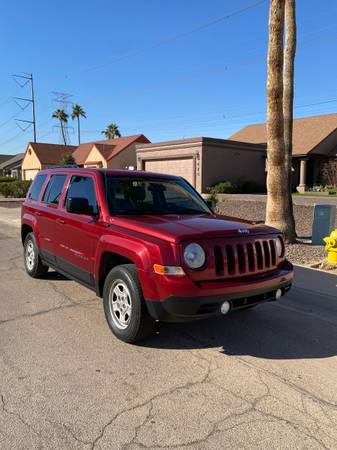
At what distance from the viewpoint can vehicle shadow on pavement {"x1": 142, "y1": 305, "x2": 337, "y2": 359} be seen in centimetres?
429

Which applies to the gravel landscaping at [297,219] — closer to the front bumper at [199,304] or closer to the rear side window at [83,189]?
the front bumper at [199,304]

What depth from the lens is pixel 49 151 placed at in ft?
175

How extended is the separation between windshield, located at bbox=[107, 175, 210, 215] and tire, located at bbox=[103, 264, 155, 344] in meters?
0.83

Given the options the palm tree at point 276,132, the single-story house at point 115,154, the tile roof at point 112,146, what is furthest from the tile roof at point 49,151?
the palm tree at point 276,132

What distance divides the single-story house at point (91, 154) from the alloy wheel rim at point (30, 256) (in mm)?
35820

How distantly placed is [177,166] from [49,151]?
99.1 ft

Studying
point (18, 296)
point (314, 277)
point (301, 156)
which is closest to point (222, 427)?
point (18, 296)

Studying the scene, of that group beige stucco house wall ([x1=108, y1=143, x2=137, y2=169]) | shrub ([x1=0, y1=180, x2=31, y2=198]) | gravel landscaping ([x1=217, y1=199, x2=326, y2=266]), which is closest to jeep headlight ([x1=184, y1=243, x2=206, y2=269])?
gravel landscaping ([x1=217, y1=199, x2=326, y2=266])

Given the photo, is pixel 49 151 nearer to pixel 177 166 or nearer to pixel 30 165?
pixel 30 165

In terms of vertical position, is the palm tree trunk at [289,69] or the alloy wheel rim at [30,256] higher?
the palm tree trunk at [289,69]

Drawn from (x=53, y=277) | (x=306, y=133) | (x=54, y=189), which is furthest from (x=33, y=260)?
(x=306, y=133)

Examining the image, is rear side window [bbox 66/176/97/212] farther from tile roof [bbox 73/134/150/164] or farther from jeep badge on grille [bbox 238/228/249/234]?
tile roof [bbox 73/134/150/164]

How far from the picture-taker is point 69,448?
8.89ft

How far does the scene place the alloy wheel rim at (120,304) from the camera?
4.27 metres
